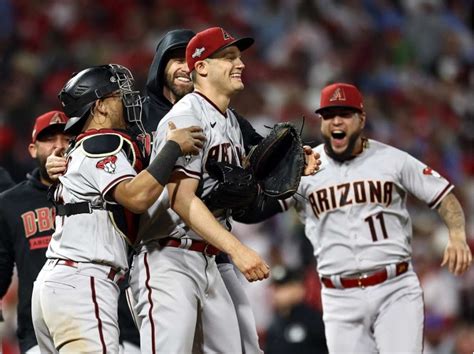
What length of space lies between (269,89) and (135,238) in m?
7.21

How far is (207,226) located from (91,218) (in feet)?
1.77

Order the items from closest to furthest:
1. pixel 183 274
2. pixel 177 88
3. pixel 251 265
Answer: pixel 251 265 → pixel 183 274 → pixel 177 88

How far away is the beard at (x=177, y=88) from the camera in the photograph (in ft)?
17.8

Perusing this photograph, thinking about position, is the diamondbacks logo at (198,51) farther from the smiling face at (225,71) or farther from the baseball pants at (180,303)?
the baseball pants at (180,303)

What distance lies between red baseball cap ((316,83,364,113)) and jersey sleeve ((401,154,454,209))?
46 cm

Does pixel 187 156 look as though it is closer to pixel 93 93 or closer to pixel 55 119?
pixel 93 93

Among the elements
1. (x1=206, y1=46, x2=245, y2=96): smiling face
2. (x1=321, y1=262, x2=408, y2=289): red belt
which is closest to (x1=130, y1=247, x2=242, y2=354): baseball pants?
(x1=206, y1=46, x2=245, y2=96): smiling face

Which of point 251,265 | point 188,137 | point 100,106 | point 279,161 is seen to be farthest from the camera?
point 279,161

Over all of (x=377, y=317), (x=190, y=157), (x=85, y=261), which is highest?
(x=190, y=157)

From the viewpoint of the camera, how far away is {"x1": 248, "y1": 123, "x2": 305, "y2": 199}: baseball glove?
190 inches

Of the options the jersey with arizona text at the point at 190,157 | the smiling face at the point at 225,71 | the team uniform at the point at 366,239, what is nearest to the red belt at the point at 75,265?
the jersey with arizona text at the point at 190,157

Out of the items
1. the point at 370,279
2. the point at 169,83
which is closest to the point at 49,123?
the point at 169,83

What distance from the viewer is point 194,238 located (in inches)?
184

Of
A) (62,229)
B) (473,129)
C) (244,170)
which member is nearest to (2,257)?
Result: (62,229)
